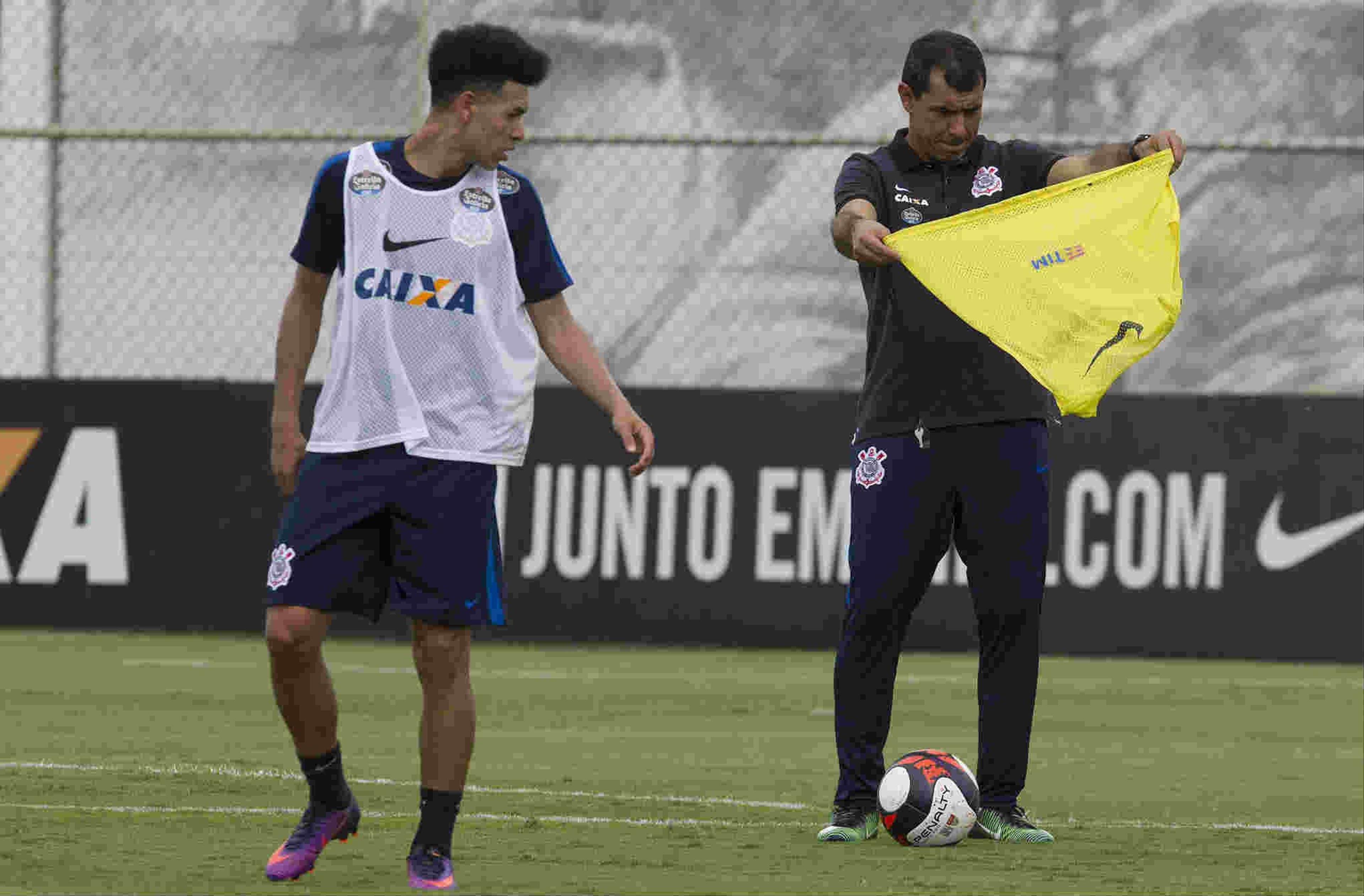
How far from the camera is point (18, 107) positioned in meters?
15.8

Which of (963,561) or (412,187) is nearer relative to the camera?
(412,187)

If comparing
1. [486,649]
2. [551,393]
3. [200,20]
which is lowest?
[486,649]

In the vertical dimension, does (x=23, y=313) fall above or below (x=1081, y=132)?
below

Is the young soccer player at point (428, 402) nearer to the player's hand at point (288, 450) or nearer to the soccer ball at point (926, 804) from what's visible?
the player's hand at point (288, 450)

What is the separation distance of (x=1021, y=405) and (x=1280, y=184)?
649 inches

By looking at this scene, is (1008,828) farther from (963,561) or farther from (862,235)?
(862,235)

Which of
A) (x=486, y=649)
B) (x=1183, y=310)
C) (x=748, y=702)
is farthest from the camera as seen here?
(x=1183, y=310)

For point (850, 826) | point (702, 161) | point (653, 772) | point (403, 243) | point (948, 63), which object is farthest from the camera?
point (702, 161)

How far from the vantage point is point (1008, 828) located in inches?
257

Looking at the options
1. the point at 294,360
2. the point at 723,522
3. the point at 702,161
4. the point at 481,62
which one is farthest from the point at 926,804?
the point at 702,161

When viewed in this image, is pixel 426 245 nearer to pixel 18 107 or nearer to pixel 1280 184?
pixel 18 107

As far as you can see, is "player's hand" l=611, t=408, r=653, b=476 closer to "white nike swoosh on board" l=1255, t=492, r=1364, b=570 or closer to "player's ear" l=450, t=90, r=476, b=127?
"player's ear" l=450, t=90, r=476, b=127

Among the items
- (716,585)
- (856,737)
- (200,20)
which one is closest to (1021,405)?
(856,737)

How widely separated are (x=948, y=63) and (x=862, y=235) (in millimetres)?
538
